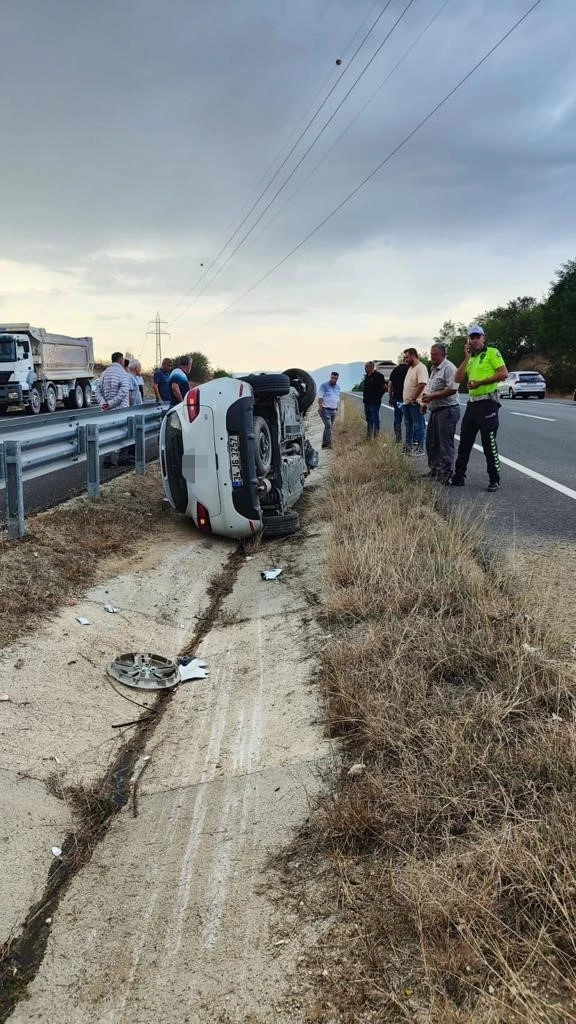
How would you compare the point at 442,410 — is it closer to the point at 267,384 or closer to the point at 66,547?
the point at 267,384

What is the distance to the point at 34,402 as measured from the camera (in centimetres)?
2442

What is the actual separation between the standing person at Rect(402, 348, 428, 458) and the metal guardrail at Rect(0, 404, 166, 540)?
14.1 ft

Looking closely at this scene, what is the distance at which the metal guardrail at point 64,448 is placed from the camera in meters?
5.97

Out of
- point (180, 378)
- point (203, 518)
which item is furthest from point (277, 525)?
point (180, 378)

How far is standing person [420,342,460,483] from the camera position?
30.7 ft

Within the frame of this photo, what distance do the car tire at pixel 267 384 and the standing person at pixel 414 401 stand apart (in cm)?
470

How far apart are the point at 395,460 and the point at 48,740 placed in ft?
25.4

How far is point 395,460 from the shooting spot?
10.8 metres

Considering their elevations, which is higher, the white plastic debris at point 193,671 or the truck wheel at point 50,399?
the truck wheel at point 50,399

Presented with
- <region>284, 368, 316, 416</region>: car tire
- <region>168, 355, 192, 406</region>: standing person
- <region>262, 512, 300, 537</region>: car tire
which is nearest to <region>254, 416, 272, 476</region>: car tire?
<region>262, 512, 300, 537</region>: car tire

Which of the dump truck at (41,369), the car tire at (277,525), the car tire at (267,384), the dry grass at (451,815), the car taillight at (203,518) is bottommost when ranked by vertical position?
the dry grass at (451,815)

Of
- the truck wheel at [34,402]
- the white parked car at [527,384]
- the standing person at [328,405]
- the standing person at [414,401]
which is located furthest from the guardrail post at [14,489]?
the white parked car at [527,384]

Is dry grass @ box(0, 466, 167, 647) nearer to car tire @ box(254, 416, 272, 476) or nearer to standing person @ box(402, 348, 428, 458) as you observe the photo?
car tire @ box(254, 416, 272, 476)

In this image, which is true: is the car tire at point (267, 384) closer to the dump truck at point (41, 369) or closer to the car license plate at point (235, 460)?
the car license plate at point (235, 460)
